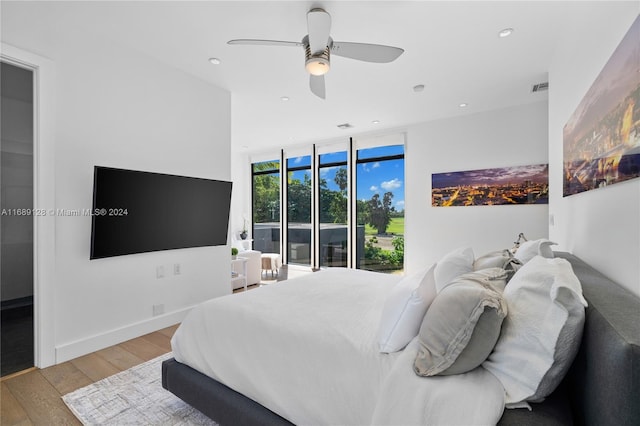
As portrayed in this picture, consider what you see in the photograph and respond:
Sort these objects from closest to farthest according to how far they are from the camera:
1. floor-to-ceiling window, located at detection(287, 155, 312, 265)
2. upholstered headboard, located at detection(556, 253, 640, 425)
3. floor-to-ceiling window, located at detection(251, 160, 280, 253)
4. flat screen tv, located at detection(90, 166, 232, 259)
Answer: upholstered headboard, located at detection(556, 253, 640, 425) → flat screen tv, located at detection(90, 166, 232, 259) → floor-to-ceiling window, located at detection(287, 155, 312, 265) → floor-to-ceiling window, located at detection(251, 160, 280, 253)

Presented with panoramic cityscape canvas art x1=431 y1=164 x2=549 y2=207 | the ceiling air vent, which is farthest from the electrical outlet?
the ceiling air vent

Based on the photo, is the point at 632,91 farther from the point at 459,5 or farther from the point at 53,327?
the point at 53,327

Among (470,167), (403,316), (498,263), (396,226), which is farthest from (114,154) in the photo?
(470,167)

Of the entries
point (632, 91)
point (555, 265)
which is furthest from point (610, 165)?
point (555, 265)

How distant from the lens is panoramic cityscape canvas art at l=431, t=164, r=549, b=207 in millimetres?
4172

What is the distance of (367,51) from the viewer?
218 centimetres

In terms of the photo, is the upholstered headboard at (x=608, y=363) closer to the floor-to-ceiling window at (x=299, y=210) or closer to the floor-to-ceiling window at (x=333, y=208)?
the floor-to-ceiling window at (x=333, y=208)

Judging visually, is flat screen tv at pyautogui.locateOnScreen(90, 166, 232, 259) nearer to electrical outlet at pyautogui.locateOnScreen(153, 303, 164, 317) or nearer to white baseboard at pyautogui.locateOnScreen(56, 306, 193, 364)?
electrical outlet at pyautogui.locateOnScreen(153, 303, 164, 317)

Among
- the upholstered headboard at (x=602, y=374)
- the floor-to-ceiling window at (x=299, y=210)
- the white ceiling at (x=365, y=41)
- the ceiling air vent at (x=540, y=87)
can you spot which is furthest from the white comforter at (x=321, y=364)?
the floor-to-ceiling window at (x=299, y=210)

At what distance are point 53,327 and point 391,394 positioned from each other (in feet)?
9.18

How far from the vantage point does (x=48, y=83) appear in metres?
2.42

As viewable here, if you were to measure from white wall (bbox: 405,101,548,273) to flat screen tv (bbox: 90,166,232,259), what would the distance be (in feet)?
10.4

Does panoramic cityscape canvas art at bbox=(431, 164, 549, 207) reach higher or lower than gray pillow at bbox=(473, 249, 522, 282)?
higher

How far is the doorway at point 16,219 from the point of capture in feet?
7.47
